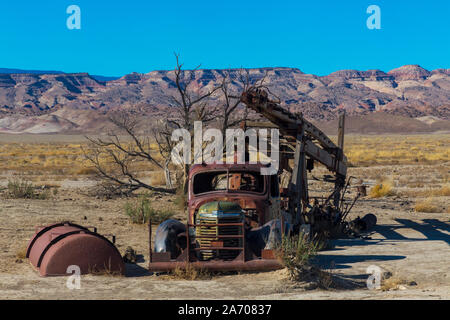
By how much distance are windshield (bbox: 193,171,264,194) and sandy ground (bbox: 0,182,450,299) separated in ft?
6.30

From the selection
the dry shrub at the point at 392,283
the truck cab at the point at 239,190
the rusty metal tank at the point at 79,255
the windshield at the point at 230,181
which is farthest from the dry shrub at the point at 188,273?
the dry shrub at the point at 392,283

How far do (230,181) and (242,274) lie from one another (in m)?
2.55

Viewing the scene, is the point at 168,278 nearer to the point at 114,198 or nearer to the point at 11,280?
the point at 11,280

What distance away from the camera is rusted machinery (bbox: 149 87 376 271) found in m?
9.84

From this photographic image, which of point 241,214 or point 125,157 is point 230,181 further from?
point 125,157

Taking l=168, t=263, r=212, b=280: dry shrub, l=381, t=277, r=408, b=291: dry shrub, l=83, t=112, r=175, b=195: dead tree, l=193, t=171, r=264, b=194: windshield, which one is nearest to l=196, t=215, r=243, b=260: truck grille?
l=168, t=263, r=212, b=280: dry shrub

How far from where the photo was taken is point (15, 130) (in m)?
161

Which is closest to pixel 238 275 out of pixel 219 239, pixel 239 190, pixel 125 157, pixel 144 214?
pixel 219 239

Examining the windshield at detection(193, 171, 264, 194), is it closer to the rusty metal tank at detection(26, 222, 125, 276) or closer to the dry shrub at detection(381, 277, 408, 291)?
the rusty metal tank at detection(26, 222, 125, 276)

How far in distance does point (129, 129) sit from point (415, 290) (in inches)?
553

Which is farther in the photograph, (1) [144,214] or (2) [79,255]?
(1) [144,214]

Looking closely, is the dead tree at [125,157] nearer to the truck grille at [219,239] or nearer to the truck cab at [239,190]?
the truck cab at [239,190]

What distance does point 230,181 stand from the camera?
1202 cm

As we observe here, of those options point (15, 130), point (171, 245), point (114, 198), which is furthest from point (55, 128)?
point (171, 245)
